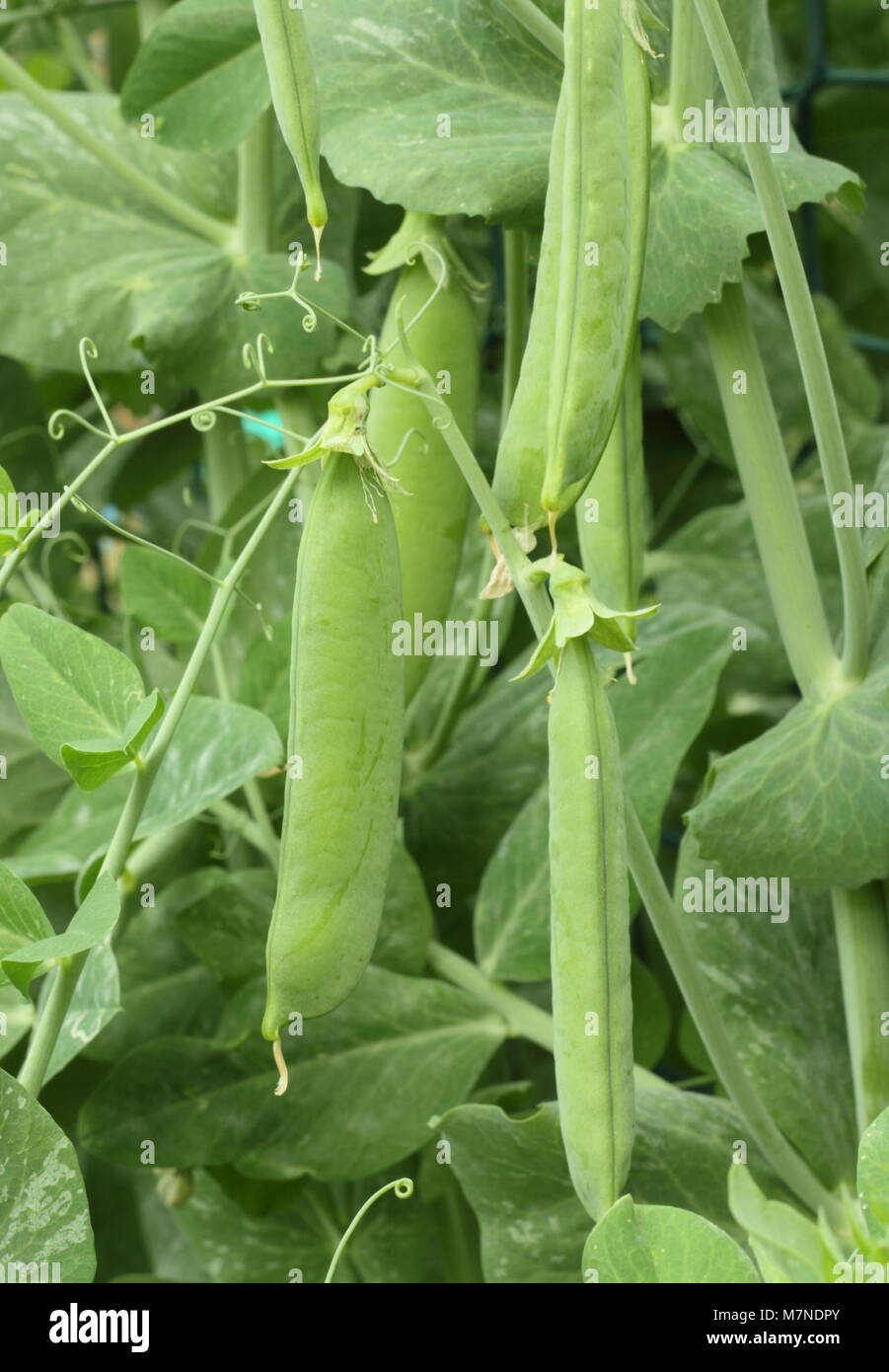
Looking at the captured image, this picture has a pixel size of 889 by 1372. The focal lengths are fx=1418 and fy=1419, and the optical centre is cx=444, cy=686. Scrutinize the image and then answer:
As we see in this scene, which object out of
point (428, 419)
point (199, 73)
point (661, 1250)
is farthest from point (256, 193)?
point (661, 1250)

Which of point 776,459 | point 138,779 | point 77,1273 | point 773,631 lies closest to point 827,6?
point 773,631

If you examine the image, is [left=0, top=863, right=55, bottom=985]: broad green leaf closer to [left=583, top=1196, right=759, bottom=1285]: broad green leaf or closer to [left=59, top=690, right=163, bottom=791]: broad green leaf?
[left=59, top=690, right=163, bottom=791]: broad green leaf

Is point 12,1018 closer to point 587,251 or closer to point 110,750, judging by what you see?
point 110,750

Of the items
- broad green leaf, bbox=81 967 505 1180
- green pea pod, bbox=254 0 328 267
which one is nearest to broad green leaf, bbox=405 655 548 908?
broad green leaf, bbox=81 967 505 1180

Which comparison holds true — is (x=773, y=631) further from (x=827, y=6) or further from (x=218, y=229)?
(x=827, y=6)

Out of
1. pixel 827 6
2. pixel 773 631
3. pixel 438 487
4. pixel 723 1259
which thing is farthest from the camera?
pixel 827 6

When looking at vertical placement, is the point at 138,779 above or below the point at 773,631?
below

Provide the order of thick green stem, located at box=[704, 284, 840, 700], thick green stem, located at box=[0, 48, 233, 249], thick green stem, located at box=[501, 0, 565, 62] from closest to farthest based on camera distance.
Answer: thick green stem, located at box=[501, 0, 565, 62], thick green stem, located at box=[704, 284, 840, 700], thick green stem, located at box=[0, 48, 233, 249]
